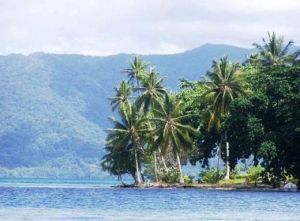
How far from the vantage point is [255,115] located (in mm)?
83312

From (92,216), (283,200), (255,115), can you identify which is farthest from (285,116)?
(92,216)

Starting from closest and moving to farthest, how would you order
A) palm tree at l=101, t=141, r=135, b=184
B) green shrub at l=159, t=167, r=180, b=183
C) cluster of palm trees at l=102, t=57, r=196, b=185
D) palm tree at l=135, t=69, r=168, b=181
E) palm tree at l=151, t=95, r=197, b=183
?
palm tree at l=151, t=95, r=197, b=183
cluster of palm trees at l=102, t=57, r=196, b=185
palm tree at l=135, t=69, r=168, b=181
green shrub at l=159, t=167, r=180, b=183
palm tree at l=101, t=141, r=135, b=184

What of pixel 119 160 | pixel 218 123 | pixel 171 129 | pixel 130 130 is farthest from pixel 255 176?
pixel 119 160

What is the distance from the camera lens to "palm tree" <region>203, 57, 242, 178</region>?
91.2 meters

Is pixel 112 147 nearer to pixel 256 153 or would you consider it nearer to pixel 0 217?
pixel 256 153

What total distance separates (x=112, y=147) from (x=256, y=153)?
25528mm

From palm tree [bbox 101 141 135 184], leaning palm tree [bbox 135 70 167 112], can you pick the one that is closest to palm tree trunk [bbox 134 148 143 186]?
palm tree [bbox 101 141 135 184]

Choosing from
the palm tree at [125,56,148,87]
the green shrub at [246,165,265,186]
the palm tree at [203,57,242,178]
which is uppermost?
the palm tree at [125,56,148,87]

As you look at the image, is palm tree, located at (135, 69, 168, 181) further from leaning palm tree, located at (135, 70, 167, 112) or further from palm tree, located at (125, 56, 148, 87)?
palm tree, located at (125, 56, 148, 87)

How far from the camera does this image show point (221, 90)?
91.6m

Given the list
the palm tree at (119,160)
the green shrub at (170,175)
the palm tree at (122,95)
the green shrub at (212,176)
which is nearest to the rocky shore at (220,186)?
the green shrub at (170,175)

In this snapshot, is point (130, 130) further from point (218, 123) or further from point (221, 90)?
point (221, 90)

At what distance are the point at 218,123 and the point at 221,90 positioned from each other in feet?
12.9

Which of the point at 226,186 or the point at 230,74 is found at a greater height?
the point at 230,74
